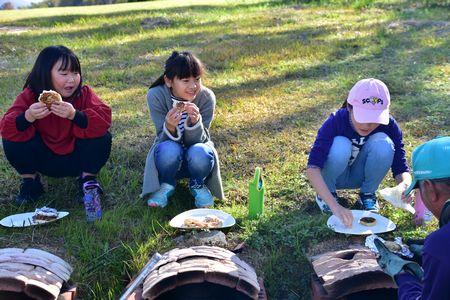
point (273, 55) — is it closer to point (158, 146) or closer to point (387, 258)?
point (158, 146)

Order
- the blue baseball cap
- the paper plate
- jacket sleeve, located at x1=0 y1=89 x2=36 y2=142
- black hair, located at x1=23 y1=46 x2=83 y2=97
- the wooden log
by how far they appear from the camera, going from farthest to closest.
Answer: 1. black hair, located at x1=23 y1=46 x2=83 y2=97
2. jacket sleeve, located at x1=0 y1=89 x2=36 y2=142
3. the paper plate
4. the wooden log
5. the blue baseball cap

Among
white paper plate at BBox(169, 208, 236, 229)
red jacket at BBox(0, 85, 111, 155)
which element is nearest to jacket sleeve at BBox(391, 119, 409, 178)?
white paper plate at BBox(169, 208, 236, 229)

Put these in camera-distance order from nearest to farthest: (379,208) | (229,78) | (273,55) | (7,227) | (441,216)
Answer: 1. (441,216)
2. (7,227)
3. (379,208)
4. (229,78)
5. (273,55)

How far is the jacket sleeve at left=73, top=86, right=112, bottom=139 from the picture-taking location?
11.6 ft

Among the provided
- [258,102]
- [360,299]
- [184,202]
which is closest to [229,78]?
[258,102]

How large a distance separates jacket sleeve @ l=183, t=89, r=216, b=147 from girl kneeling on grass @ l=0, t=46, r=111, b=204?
0.52 meters

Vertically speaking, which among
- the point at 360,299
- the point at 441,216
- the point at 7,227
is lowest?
the point at 360,299

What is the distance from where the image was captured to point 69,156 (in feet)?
11.9

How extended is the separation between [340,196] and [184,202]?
1.05 m

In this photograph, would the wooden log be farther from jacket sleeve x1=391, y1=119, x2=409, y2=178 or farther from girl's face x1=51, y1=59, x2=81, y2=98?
girl's face x1=51, y1=59, x2=81, y2=98

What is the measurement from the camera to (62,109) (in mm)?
3375

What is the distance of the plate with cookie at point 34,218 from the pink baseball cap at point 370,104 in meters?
1.83

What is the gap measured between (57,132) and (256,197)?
4.40ft

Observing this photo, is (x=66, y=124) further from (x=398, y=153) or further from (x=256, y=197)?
(x=398, y=153)
